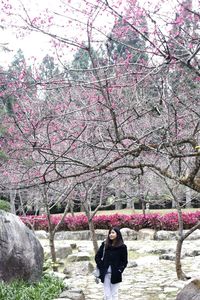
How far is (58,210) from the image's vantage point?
29.8 metres

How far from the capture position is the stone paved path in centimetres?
829

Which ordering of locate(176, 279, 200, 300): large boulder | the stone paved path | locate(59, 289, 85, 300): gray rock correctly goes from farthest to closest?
the stone paved path < locate(59, 289, 85, 300): gray rock < locate(176, 279, 200, 300): large boulder

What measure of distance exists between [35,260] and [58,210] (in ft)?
69.3

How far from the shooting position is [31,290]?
25.8 feet

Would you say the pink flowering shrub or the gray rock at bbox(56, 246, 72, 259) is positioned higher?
the pink flowering shrub

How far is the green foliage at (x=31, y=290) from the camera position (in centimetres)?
748

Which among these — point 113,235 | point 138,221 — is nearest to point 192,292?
point 113,235

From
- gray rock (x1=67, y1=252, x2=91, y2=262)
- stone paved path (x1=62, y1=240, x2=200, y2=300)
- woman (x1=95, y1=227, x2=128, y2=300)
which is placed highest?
woman (x1=95, y1=227, x2=128, y2=300)

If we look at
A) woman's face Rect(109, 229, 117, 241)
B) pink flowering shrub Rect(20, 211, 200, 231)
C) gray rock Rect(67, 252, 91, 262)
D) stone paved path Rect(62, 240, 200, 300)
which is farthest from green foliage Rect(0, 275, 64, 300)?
pink flowering shrub Rect(20, 211, 200, 231)

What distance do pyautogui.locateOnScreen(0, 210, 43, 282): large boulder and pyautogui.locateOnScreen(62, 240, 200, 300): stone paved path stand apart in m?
1.07

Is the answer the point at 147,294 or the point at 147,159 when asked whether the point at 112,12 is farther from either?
the point at 147,159

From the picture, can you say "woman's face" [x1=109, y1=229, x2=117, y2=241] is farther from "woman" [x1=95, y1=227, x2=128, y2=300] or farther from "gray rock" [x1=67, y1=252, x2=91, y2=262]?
"gray rock" [x1=67, y1=252, x2=91, y2=262]

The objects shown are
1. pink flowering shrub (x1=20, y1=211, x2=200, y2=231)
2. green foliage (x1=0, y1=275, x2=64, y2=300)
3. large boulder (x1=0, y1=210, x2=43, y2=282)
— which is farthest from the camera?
pink flowering shrub (x1=20, y1=211, x2=200, y2=231)

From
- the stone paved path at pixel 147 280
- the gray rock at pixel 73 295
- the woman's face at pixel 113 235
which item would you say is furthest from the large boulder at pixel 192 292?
the gray rock at pixel 73 295
